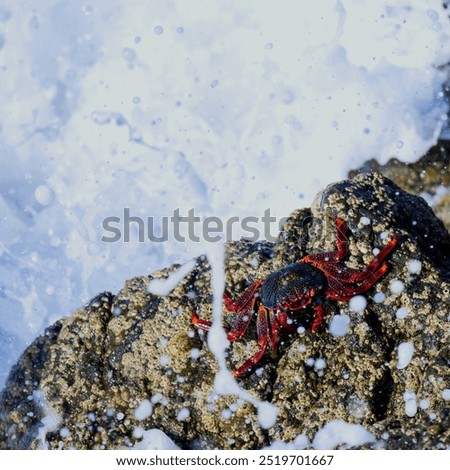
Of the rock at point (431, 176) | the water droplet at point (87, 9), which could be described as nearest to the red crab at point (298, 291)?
the rock at point (431, 176)

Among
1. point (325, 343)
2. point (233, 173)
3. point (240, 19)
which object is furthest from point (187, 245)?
point (325, 343)

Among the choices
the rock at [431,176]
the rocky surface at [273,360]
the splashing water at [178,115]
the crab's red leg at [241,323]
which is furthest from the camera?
the splashing water at [178,115]

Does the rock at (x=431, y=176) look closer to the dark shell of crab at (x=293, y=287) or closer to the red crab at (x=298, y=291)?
the red crab at (x=298, y=291)

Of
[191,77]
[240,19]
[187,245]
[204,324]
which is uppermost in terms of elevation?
[240,19]

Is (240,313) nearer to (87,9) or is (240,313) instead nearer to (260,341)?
(260,341)

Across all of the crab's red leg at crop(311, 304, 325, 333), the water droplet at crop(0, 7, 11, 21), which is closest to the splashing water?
the water droplet at crop(0, 7, 11, 21)

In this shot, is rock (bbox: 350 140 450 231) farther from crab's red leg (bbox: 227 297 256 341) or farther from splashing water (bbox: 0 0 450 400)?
crab's red leg (bbox: 227 297 256 341)
